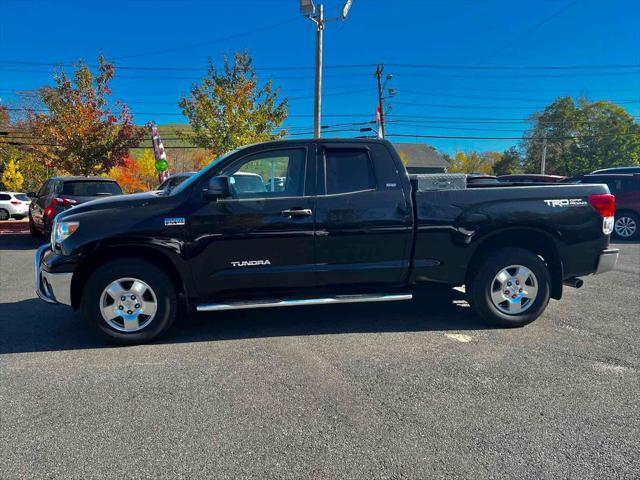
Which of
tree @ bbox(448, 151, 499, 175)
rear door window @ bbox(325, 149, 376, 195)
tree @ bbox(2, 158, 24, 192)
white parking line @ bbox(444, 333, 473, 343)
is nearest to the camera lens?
white parking line @ bbox(444, 333, 473, 343)

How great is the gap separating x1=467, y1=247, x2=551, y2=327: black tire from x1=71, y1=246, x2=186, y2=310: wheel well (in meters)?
3.03

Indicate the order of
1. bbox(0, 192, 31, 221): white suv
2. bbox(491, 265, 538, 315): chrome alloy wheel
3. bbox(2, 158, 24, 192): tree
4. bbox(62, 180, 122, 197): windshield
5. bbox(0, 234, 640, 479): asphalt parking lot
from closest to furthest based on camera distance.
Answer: bbox(0, 234, 640, 479): asphalt parking lot
bbox(491, 265, 538, 315): chrome alloy wheel
bbox(62, 180, 122, 197): windshield
bbox(0, 192, 31, 221): white suv
bbox(2, 158, 24, 192): tree

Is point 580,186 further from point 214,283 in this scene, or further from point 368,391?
point 214,283

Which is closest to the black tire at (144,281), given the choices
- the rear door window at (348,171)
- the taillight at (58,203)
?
the rear door window at (348,171)

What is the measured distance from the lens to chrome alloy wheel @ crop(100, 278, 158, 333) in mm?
3938

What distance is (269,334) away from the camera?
433cm

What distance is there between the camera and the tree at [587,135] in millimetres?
39750

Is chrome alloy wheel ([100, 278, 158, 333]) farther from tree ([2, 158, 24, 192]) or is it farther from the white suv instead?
tree ([2, 158, 24, 192])

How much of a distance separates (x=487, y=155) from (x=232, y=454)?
7327 centimetres

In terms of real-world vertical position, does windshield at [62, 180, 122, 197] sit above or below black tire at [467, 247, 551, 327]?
above

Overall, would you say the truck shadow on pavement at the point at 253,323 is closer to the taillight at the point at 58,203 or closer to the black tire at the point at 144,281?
the black tire at the point at 144,281

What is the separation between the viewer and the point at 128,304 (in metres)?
3.97

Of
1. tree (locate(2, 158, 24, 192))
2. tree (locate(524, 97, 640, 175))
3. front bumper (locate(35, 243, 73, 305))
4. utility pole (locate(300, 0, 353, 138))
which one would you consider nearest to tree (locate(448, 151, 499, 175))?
tree (locate(524, 97, 640, 175))

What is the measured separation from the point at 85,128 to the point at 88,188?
8182 millimetres
